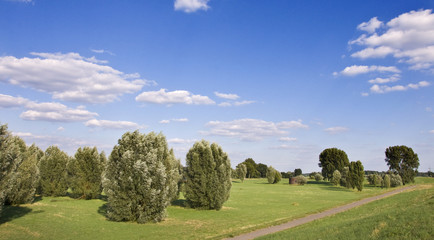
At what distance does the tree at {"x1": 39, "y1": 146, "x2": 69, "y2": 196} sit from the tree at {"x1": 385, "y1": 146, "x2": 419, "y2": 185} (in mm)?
97102

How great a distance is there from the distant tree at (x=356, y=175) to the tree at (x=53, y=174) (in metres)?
65.9

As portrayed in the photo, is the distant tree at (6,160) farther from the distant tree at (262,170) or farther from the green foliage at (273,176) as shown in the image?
the distant tree at (262,170)

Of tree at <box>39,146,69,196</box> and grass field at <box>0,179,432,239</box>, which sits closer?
grass field at <box>0,179,432,239</box>

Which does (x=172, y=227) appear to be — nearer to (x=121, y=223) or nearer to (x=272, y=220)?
(x=121, y=223)

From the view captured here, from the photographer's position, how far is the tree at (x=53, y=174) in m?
35.2

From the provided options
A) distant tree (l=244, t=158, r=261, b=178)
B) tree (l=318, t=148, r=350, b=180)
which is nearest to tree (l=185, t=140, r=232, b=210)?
tree (l=318, t=148, r=350, b=180)

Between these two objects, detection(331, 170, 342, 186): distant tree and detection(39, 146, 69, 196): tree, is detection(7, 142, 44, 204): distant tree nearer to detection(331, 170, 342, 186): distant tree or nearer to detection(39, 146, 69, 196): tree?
detection(39, 146, 69, 196): tree

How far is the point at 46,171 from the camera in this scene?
35.1 m

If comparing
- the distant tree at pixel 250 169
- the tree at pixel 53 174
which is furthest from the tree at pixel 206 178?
the distant tree at pixel 250 169

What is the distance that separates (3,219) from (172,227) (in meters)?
12.7

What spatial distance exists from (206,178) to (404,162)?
287 feet

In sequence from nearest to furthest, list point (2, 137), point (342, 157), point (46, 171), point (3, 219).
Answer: point (2, 137)
point (3, 219)
point (46, 171)
point (342, 157)

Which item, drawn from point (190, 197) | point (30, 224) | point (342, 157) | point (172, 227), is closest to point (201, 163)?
point (190, 197)

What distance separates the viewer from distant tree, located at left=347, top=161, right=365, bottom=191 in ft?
225
